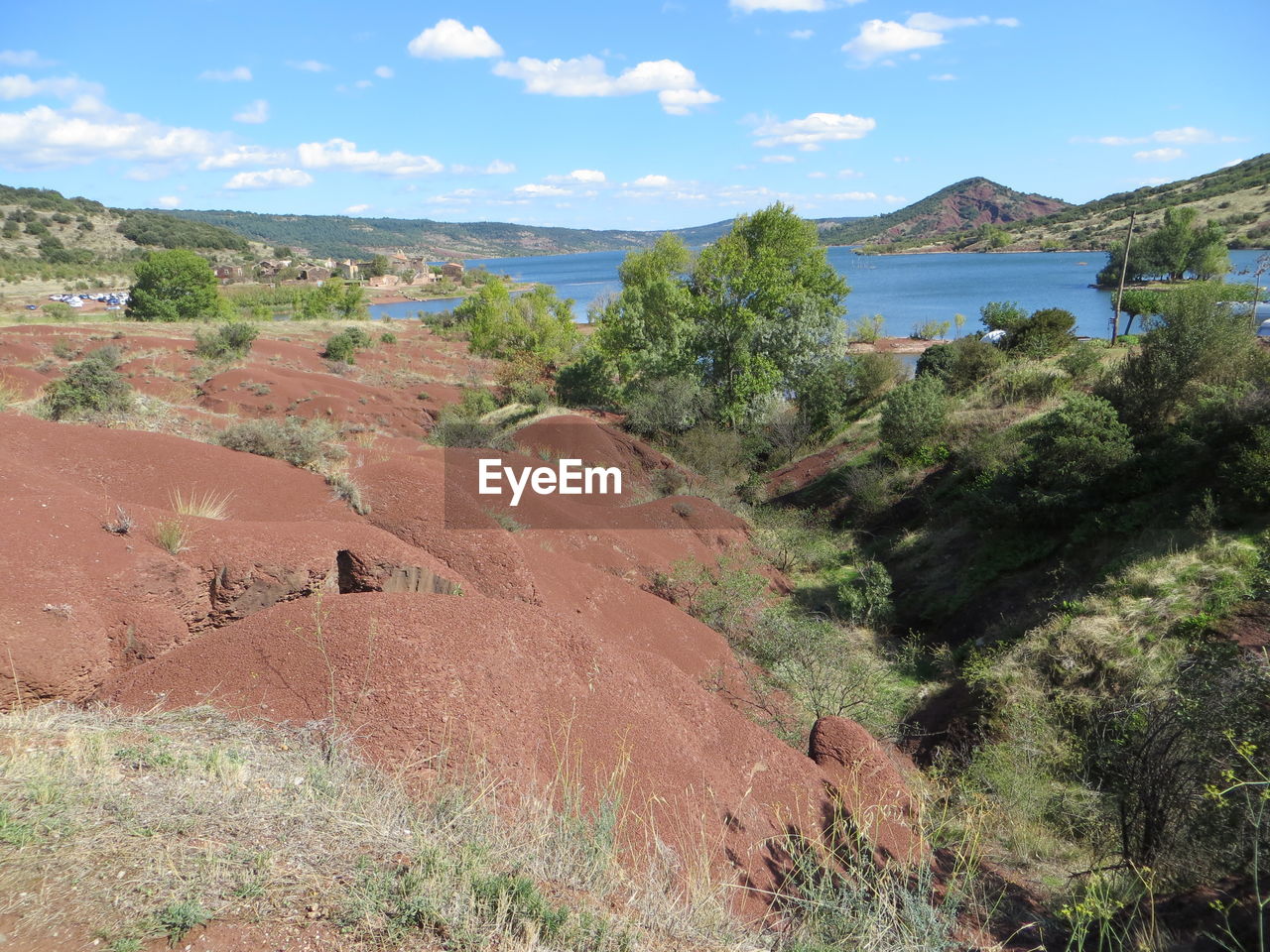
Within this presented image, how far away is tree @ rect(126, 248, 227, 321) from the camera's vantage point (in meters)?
51.3

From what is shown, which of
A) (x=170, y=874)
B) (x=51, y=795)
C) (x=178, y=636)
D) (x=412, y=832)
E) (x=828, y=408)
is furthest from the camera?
(x=828, y=408)

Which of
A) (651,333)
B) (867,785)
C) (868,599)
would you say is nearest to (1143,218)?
(651,333)

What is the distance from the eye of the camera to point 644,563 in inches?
506

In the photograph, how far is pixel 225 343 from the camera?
95.6 ft

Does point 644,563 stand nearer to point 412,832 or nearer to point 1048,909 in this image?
point 1048,909

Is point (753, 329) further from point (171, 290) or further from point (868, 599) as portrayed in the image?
point (171, 290)

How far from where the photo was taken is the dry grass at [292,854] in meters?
2.83

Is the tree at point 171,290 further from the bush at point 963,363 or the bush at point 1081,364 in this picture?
the bush at point 1081,364

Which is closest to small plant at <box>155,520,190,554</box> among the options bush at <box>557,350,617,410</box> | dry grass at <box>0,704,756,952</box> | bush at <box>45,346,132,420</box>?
dry grass at <box>0,704,756,952</box>

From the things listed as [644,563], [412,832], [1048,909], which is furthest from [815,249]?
[412,832]

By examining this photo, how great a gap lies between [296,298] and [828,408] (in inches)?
2580

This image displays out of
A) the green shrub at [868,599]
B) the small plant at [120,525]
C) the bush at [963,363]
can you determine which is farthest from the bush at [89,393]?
the bush at [963,363]

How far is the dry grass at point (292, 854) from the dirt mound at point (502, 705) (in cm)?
54

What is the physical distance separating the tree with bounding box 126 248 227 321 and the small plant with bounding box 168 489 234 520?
5072 cm
